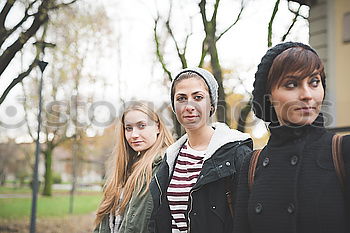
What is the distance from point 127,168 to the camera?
323 centimetres

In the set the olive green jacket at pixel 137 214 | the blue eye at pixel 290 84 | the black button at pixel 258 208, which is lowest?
the olive green jacket at pixel 137 214

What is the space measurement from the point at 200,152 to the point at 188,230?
45 cm

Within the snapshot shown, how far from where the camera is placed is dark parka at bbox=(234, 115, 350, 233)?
146 cm

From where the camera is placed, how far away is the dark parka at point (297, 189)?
4.80 feet

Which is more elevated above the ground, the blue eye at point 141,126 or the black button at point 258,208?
the blue eye at point 141,126

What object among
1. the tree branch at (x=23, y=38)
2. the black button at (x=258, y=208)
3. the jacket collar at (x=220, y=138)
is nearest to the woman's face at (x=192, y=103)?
the jacket collar at (x=220, y=138)

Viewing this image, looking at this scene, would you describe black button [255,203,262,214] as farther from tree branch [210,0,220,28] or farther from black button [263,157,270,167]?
tree branch [210,0,220,28]

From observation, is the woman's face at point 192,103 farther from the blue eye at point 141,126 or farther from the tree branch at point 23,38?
the tree branch at point 23,38

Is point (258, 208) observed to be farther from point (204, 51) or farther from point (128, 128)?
point (204, 51)

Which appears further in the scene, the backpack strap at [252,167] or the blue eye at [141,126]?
the blue eye at [141,126]

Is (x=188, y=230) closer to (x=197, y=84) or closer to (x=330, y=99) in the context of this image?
(x=197, y=84)

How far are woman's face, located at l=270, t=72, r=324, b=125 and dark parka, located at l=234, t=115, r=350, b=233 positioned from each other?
0.04 metres

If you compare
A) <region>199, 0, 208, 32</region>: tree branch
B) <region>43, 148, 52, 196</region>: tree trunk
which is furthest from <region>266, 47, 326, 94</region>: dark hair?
<region>43, 148, 52, 196</region>: tree trunk

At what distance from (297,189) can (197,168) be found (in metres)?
0.94
